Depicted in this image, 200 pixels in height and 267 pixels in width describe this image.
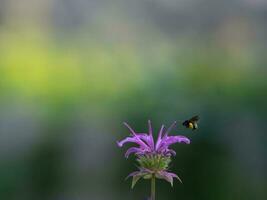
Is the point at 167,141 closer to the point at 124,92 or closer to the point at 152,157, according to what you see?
the point at 152,157

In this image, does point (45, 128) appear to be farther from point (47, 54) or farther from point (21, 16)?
point (21, 16)

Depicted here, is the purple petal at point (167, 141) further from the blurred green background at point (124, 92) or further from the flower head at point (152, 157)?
the blurred green background at point (124, 92)

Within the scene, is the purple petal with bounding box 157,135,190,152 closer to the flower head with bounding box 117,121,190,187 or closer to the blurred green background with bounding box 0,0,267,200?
the flower head with bounding box 117,121,190,187

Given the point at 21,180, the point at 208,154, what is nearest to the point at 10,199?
the point at 21,180

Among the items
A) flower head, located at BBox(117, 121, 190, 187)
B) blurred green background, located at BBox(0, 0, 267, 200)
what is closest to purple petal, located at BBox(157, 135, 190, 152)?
flower head, located at BBox(117, 121, 190, 187)

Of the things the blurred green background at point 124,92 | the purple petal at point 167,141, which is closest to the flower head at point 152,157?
the purple petal at point 167,141

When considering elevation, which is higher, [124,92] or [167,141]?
[124,92]

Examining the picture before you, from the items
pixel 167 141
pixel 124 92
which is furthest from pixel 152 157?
pixel 124 92

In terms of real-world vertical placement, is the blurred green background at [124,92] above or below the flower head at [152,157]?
→ above

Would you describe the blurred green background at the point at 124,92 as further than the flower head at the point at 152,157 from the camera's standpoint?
Yes
